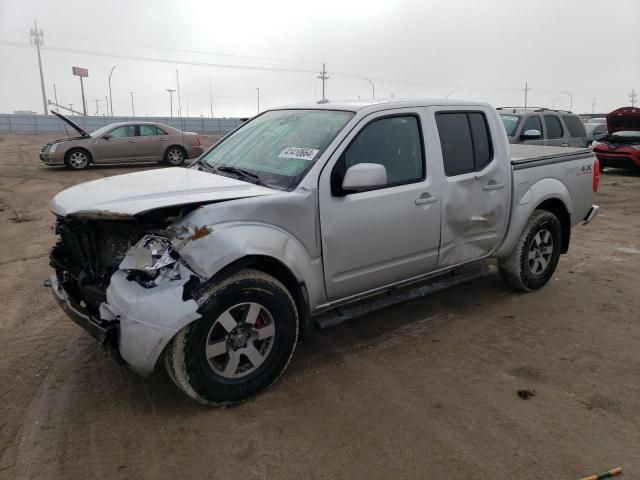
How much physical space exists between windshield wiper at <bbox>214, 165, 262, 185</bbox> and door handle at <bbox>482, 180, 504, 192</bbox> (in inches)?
79.9

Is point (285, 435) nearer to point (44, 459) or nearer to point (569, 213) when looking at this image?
point (44, 459)

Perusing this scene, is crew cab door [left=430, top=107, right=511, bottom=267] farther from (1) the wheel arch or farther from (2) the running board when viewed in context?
(1) the wheel arch

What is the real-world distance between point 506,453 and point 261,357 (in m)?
1.51

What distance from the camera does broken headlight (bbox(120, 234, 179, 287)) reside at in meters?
2.92

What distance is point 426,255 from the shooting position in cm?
414

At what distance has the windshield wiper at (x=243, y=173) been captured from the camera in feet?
12.0

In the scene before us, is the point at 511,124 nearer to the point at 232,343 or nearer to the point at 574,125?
the point at 574,125

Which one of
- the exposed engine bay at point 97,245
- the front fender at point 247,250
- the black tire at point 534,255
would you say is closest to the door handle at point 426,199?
the front fender at point 247,250

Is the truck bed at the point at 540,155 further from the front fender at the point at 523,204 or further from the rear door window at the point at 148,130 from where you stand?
the rear door window at the point at 148,130

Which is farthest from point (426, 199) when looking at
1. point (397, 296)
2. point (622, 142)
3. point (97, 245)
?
point (622, 142)

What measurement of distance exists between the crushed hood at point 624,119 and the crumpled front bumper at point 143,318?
16809mm

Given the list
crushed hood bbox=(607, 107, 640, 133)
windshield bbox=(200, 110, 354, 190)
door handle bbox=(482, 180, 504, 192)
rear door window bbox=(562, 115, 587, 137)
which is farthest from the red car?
windshield bbox=(200, 110, 354, 190)

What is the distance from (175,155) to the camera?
16688mm

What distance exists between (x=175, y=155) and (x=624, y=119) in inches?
550
